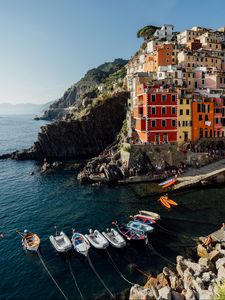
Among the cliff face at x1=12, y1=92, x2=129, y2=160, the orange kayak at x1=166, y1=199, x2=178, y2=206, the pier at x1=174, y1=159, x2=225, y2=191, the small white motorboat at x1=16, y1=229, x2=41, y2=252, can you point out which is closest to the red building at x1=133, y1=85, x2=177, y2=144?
the pier at x1=174, y1=159, x2=225, y2=191

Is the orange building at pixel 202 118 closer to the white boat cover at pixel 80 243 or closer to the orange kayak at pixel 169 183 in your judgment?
the orange kayak at pixel 169 183

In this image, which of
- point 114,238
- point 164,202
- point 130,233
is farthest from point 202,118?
point 114,238

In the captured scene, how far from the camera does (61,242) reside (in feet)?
89.5

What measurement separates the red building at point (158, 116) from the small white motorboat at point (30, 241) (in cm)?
3009

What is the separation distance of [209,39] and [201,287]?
258 feet

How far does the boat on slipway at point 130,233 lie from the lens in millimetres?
27144

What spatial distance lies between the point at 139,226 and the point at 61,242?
374 inches

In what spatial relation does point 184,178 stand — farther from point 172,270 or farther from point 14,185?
point 14,185

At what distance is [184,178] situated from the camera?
146 feet

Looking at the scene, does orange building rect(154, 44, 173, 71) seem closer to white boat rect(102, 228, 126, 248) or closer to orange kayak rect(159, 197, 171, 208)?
orange kayak rect(159, 197, 171, 208)

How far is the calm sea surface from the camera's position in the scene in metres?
22.0

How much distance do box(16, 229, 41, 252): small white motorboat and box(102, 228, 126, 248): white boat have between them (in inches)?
→ 304

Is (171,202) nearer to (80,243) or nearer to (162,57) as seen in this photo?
(80,243)

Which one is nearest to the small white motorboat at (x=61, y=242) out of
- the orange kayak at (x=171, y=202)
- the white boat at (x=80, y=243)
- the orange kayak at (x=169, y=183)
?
the white boat at (x=80, y=243)
